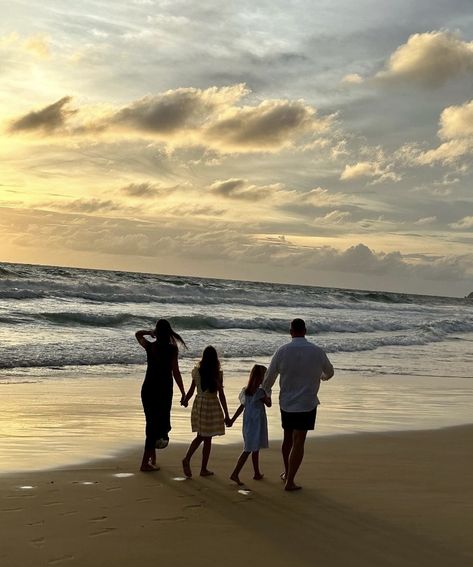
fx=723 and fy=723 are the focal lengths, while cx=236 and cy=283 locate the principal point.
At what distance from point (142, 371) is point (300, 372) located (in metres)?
10.1

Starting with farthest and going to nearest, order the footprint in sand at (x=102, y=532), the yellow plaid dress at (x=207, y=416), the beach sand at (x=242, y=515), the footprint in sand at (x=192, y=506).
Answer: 1. the yellow plaid dress at (x=207, y=416)
2. the footprint in sand at (x=192, y=506)
3. the footprint in sand at (x=102, y=532)
4. the beach sand at (x=242, y=515)

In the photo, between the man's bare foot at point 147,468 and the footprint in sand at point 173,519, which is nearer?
the footprint in sand at point 173,519

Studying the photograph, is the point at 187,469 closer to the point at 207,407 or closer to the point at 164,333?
the point at 207,407

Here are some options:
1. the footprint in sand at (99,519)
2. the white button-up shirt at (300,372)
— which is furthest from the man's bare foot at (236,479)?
the footprint in sand at (99,519)

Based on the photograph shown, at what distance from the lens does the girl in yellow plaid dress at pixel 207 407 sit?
7425mm

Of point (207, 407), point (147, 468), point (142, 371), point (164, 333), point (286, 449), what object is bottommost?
point (142, 371)

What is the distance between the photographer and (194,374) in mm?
7617

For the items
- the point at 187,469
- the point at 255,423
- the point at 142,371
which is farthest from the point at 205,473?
the point at 142,371

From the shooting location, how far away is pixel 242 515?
20.1 feet

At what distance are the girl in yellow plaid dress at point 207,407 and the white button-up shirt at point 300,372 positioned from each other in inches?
29.2

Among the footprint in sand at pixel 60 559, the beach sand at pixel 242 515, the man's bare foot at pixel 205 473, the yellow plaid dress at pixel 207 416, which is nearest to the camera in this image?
the footprint in sand at pixel 60 559

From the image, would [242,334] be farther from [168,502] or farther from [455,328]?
[168,502]

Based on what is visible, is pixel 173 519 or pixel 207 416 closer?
pixel 173 519

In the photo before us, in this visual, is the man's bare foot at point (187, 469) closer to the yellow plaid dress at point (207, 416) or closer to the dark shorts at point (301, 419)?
the yellow plaid dress at point (207, 416)
